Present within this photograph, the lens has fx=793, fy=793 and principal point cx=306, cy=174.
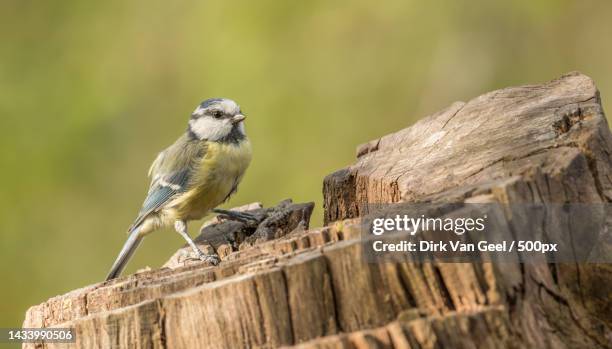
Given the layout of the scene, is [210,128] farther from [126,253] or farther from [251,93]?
[251,93]

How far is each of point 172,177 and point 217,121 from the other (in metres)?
0.40

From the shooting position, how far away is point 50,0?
5.78 m

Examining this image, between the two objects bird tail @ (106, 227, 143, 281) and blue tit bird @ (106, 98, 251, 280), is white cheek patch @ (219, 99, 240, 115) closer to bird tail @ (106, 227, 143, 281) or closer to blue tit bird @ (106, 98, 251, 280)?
blue tit bird @ (106, 98, 251, 280)

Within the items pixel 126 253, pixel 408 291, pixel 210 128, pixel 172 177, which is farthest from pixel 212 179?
pixel 408 291

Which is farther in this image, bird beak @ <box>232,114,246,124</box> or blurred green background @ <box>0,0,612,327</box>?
blurred green background @ <box>0,0,612,327</box>

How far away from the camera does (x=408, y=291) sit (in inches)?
74.2

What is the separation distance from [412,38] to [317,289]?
3501 mm

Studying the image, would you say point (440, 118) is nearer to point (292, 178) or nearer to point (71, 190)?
point (292, 178)

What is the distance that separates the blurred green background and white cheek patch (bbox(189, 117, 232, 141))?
0.89m

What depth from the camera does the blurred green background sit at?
504 cm

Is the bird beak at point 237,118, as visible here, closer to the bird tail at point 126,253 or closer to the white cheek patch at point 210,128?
the white cheek patch at point 210,128

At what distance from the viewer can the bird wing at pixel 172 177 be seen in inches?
154

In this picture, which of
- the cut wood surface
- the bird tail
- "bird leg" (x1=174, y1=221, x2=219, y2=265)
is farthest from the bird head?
the cut wood surface

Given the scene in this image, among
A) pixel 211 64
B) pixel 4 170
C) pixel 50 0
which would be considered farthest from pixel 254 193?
pixel 50 0
